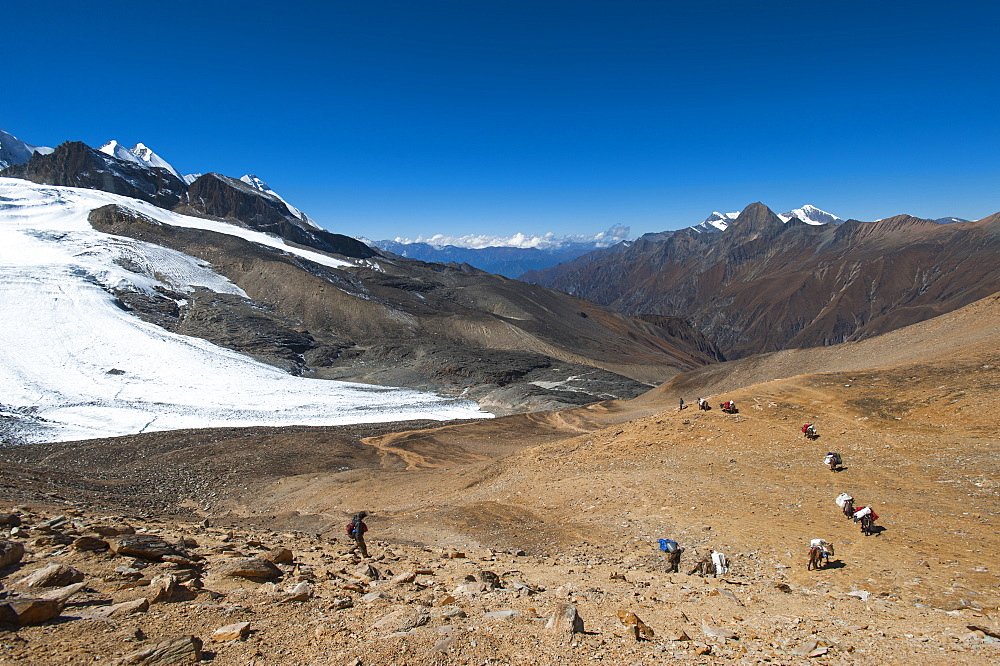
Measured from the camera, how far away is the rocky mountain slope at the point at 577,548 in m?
6.86

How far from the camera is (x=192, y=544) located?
11164 millimetres

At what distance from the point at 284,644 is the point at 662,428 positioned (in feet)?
59.8

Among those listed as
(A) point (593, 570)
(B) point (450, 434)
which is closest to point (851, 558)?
(A) point (593, 570)

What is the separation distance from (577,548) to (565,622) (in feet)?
23.4

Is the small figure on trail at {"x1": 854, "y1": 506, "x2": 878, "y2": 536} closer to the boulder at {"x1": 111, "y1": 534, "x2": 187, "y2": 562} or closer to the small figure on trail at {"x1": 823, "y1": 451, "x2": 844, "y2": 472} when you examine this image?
the small figure on trail at {"x1": 823, "y1": 451, "x2": 844, "y2": 472}

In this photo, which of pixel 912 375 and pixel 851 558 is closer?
pixel 851 558

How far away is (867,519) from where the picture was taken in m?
12.6

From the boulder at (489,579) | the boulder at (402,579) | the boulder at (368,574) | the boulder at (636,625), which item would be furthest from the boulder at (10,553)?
the boulder at (636,625)

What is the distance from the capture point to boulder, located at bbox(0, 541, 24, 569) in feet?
27.0

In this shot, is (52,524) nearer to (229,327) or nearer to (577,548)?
(577,548)

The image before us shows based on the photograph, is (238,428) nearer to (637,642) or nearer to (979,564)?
(637,642)

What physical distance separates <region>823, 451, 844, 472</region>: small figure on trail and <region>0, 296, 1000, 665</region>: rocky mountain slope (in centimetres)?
32

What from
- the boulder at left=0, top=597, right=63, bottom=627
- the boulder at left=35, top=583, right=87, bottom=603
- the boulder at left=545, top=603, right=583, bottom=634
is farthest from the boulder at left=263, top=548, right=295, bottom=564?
the boulder at left=545, top=603, right=583, bottom=634

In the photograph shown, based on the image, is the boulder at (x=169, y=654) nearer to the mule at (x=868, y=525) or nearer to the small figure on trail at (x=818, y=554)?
the small figure on trail at (x=818, y=554)
